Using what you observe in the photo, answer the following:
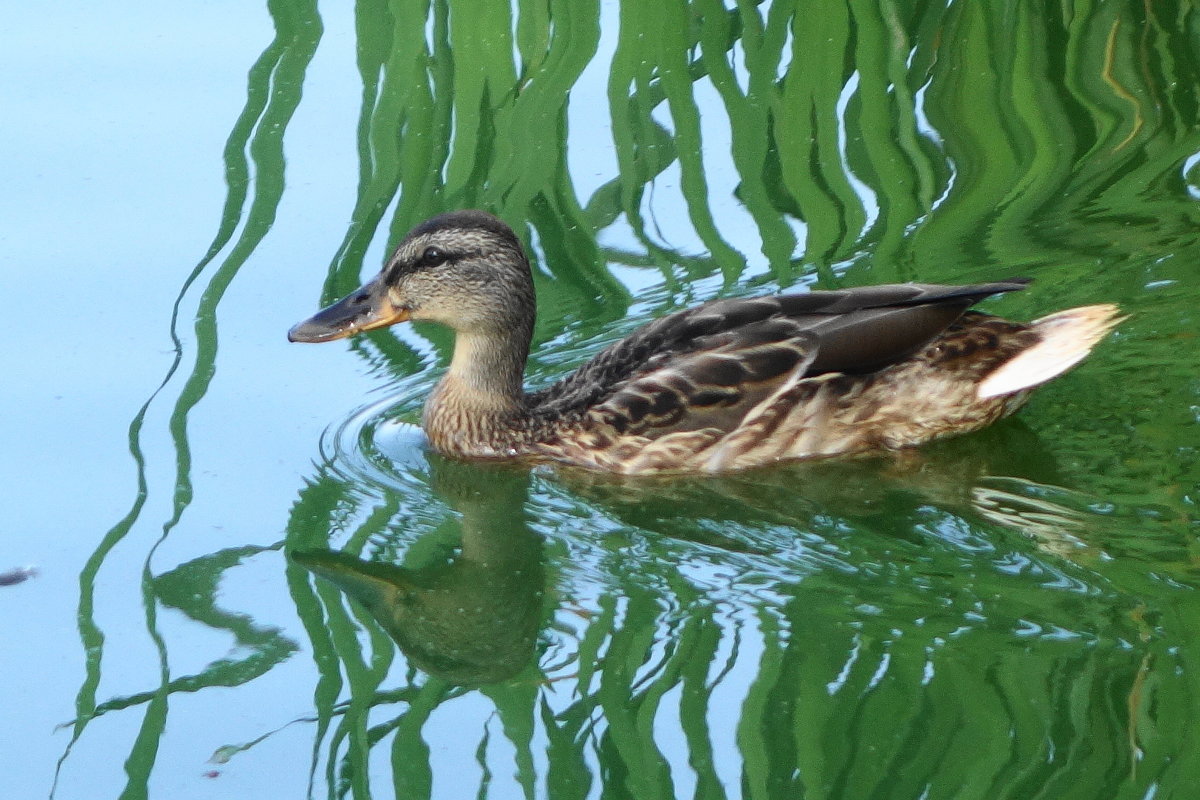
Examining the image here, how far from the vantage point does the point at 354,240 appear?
7738 millimetres

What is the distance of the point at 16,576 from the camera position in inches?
225

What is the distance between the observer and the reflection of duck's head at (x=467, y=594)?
213 inches

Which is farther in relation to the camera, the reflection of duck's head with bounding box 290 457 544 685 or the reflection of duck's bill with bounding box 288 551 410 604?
the reflection of duck's bill with bounding box 288 551 410 604

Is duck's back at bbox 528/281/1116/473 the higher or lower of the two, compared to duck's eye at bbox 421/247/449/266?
lower

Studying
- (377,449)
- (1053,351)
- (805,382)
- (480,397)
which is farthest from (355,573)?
(1053,351)

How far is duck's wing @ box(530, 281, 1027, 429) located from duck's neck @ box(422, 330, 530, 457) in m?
0.40

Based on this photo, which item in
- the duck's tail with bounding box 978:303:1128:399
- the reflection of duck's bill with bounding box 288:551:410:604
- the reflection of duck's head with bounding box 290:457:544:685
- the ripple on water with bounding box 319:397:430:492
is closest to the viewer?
the reflection of duck's head with bounding box 290:457:544:685

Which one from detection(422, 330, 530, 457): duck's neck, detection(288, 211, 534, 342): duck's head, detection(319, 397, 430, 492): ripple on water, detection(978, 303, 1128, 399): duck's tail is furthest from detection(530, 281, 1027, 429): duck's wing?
detection(319, 397, 430, 492): ripple on water

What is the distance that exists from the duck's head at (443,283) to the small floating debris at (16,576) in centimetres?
128

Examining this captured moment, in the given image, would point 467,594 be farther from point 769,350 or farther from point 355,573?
point 769,350

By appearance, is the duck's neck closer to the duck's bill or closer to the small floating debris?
the duck's bill

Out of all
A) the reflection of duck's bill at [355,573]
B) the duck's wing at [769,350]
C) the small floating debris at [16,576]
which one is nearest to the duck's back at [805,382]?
the duck's wing at [769,350]

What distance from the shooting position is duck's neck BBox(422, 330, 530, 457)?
665 cm

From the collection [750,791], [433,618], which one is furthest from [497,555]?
[750,791]
